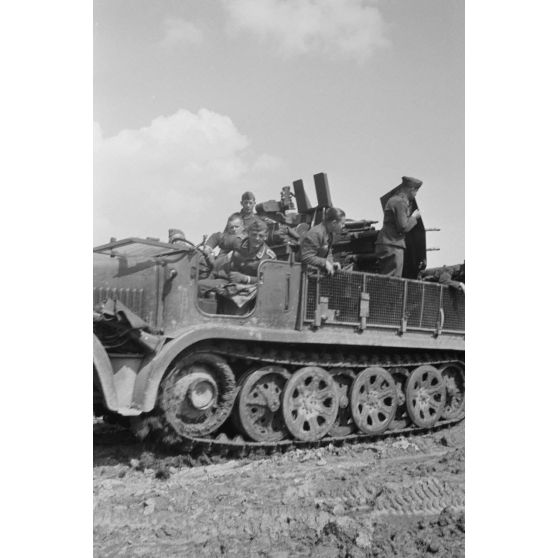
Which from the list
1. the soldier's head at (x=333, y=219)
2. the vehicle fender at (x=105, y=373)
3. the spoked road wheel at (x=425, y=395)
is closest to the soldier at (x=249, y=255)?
the soldier's head at (x=333, y=219)

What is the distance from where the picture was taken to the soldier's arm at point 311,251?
5828 mm

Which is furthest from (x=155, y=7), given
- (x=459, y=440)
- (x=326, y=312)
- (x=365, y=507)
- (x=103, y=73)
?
(x=459, y=440)

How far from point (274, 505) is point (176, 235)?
6.82 feet

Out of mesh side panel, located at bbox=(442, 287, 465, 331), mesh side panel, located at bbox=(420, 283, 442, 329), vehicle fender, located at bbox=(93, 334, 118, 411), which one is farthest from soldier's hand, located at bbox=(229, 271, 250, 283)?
mesh side panel, located at bbox=(442, 287, 465, 331)

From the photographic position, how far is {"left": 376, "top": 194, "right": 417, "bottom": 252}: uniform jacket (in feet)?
19.7

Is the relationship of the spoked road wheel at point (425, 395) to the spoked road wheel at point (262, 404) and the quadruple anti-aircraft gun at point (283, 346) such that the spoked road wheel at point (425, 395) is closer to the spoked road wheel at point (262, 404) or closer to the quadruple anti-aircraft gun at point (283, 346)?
the quadruple anti-aircraft gun at point (283, 346)

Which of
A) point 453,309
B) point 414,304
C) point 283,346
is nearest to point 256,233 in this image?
point 283,346

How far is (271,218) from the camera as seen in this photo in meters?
6.82

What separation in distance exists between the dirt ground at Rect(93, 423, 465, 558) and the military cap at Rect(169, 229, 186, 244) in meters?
1.72

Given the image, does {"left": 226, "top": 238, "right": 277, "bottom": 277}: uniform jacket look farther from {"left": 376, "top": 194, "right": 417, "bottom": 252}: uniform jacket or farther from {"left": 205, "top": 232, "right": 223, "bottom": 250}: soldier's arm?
{"left": 376, "top": 194, "right": 417, "bottom": 252}: uniform jacket

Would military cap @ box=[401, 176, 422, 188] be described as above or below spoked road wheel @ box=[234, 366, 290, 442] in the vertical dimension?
above

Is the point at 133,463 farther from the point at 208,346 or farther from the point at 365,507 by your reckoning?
the point at 365,507

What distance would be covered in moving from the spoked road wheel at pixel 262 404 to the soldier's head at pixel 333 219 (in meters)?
1.45

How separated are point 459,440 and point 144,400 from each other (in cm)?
381
